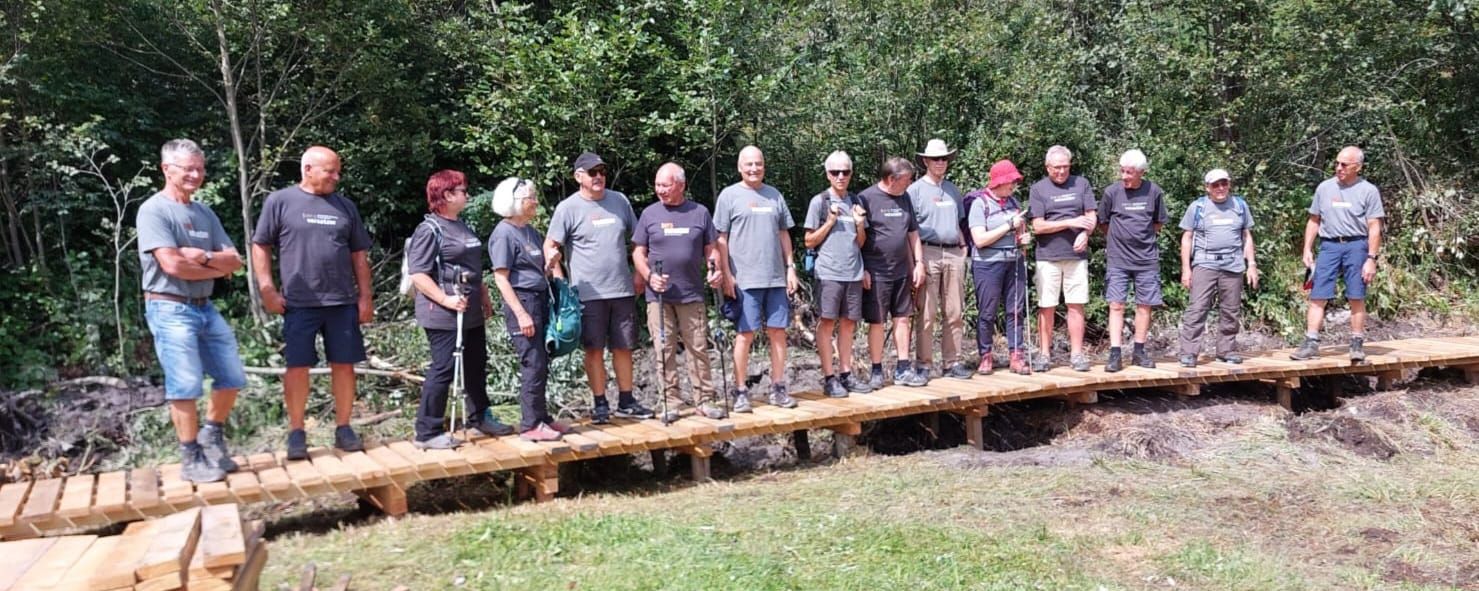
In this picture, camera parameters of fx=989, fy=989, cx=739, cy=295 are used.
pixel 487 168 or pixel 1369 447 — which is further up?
pixel 487 168

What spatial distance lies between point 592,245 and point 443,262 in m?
0.92

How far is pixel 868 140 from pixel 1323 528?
21.7 ft

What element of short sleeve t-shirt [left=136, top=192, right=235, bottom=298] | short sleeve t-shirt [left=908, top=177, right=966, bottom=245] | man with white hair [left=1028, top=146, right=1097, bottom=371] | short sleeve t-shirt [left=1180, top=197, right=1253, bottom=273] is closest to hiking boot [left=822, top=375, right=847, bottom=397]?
short sleeve t-shirt [left=908, top=177, right=966, bottom=245]

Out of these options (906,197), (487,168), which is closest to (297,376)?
(906,197)

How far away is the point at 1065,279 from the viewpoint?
7426mm

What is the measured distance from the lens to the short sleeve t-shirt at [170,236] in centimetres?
466

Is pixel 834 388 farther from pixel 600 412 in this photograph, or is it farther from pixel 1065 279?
pixel 1065 279

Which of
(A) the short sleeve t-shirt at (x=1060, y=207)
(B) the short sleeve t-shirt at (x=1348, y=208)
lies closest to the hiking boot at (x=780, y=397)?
(A) the short sleeve t-shirt at (x=1060, y=207)

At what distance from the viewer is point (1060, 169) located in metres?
Result: 7.28

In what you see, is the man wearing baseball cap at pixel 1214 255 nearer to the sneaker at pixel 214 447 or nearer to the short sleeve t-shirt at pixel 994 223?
the short sleeve t-shirt at pixel 994 223

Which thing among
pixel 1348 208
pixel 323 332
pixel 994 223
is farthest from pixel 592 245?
pixel 1348 208

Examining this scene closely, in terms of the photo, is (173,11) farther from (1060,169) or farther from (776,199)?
(1060,169)

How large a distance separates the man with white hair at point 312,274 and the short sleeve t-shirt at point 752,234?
7.35 ft

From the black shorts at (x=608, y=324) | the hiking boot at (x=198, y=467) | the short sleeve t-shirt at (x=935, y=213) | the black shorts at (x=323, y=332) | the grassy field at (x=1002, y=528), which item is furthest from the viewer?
the short sleeve t-shirt at (x=935, y=213)
